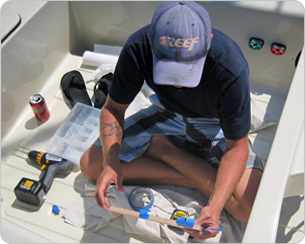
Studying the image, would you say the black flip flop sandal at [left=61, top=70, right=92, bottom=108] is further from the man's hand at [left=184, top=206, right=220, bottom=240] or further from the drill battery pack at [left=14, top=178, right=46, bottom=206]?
the man's hand at [left=184, top=206, right=220, bottom=240]

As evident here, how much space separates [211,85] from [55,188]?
0.91 metres

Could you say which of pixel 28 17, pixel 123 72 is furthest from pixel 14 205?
pixel 28 17

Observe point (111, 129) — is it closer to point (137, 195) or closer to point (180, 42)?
point (137, 195)

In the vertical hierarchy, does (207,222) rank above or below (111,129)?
below

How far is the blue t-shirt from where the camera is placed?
993 mm

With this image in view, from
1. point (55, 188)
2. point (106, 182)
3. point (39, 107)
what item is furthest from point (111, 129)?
point (39, 107)

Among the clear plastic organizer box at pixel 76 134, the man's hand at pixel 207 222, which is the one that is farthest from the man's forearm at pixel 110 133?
the man's hand at pixel 207 222

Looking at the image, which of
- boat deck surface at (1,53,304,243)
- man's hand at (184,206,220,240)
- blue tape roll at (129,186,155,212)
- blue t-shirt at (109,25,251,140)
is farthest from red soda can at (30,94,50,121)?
man's hand at (184,206,220,240)

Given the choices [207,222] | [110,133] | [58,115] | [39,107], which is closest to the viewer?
[207,222]

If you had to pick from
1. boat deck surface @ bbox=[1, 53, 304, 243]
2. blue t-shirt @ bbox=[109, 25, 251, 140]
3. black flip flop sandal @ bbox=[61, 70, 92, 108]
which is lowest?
boat deck surface @ bbox=[1, 53, 304, 243]

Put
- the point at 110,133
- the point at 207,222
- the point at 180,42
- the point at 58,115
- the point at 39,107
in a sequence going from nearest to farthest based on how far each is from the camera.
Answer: the point at 180,42
the point at 207,222
the point at 110,133
the point at 39,107
the point at 58,115

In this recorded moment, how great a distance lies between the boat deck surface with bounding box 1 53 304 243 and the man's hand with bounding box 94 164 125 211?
23 cm

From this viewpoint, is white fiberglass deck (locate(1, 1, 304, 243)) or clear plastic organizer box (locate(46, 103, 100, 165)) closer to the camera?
white fiberglass deck (locate(1, 1, 304, 243))

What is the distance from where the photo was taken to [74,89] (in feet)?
5.60
